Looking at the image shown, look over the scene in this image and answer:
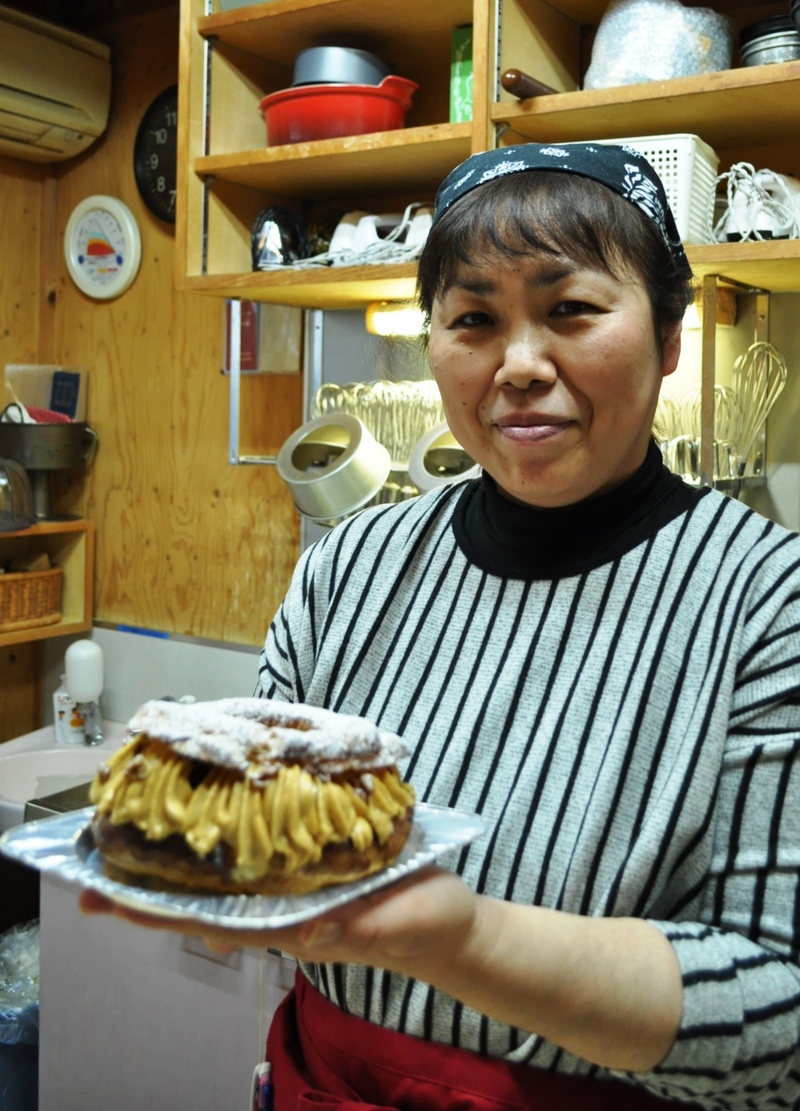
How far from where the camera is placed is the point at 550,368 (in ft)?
2.89

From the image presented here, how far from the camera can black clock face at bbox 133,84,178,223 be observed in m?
2.71

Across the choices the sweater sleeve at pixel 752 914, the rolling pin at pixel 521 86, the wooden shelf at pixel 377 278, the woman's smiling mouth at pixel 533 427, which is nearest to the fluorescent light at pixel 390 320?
the wooden shelf at pixel 377 278

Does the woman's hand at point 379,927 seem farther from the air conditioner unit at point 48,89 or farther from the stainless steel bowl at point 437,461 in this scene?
the air conditioner unit at point 48,89

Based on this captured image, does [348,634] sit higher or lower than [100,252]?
lower

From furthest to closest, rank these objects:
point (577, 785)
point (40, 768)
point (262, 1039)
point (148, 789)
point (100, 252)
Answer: point (100, 252) < point (40, 768) < point (262, 1039) < point (577, 785) < point (148, 789)

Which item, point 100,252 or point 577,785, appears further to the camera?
point 100,252

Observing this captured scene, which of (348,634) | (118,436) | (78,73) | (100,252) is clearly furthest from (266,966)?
(78,73)

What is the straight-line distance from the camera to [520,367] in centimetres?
88

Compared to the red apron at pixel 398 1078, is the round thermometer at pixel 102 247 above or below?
above

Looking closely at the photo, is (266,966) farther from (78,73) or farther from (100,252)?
(78,73)

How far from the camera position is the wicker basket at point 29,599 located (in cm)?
271

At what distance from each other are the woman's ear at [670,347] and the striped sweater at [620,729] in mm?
104

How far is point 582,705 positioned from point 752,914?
8.0 inches

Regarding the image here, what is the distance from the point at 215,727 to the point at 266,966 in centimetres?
125
